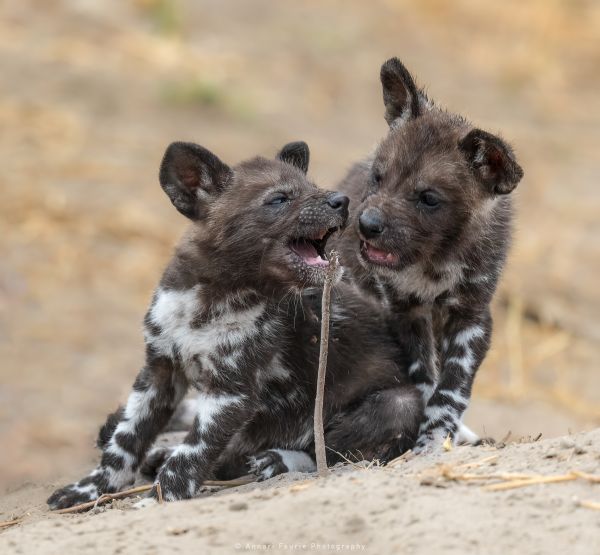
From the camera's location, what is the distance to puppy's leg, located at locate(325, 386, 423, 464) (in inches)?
293

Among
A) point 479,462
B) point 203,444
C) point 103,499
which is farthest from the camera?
point 103,499

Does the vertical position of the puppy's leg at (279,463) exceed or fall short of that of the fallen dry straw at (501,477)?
it exceeds it

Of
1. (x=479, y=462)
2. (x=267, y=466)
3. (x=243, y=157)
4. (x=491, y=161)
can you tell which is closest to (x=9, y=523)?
(x=267, y=466)

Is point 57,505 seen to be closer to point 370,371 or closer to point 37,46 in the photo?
point 370,371

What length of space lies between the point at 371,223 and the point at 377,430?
50.8 inches

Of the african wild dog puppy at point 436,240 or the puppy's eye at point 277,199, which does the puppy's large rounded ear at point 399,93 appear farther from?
the puppy's eye at point 277,199

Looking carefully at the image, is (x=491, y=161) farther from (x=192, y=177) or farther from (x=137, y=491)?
(x=137, y=491)

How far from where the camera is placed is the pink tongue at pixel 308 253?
6.91 meters

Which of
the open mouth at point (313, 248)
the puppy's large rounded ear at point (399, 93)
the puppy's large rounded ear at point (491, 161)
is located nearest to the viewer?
the open mouth at point (313, 248)

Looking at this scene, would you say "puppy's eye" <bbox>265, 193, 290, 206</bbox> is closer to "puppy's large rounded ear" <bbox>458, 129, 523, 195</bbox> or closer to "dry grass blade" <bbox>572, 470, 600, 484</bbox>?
"puppy's large rounded ear" <bbox>458, 129, 523, 195</bbox>

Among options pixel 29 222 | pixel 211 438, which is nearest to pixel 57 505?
pixel 211 438

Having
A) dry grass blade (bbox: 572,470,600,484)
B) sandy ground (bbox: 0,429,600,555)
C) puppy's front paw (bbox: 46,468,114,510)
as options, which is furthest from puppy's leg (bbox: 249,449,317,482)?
dry grass blade (bbox: 572,470,600,484)

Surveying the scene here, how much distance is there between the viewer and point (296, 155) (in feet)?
25.1

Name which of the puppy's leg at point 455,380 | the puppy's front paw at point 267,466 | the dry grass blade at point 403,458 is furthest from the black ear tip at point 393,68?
the puppy's front paw at point 267,466
